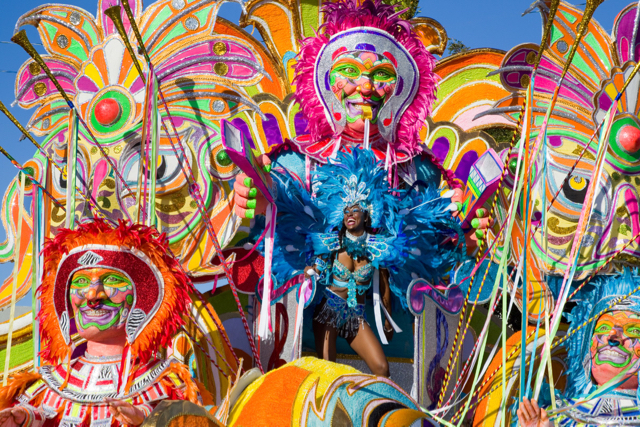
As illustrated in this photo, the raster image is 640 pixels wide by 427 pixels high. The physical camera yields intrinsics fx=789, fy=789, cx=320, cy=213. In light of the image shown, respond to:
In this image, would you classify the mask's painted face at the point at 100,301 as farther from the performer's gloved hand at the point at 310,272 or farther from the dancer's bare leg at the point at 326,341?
the dancer's bare leg at the point at 326,341

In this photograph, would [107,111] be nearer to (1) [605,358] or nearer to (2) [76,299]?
(2) [76,299]

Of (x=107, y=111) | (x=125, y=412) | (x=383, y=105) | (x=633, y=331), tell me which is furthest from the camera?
(x=107, y=111)

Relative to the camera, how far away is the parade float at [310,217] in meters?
3.69

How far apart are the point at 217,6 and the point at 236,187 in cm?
146

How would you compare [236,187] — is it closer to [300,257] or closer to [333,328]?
[300,257]

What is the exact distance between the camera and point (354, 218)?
3992 mm

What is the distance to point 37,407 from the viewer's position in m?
3.57

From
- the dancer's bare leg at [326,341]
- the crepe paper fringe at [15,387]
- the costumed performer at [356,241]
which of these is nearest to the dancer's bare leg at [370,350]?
the costumed performer at [356,241]

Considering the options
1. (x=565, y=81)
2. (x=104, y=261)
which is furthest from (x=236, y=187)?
(x=565, y=81)

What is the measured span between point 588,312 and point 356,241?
4.90ft

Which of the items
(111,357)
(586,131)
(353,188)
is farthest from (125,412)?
(586,131)

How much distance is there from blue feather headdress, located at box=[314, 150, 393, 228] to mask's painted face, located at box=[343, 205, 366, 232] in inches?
0.9

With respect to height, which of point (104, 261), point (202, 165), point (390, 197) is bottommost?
point (104, 261)

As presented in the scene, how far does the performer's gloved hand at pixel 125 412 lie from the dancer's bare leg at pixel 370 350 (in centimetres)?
125
